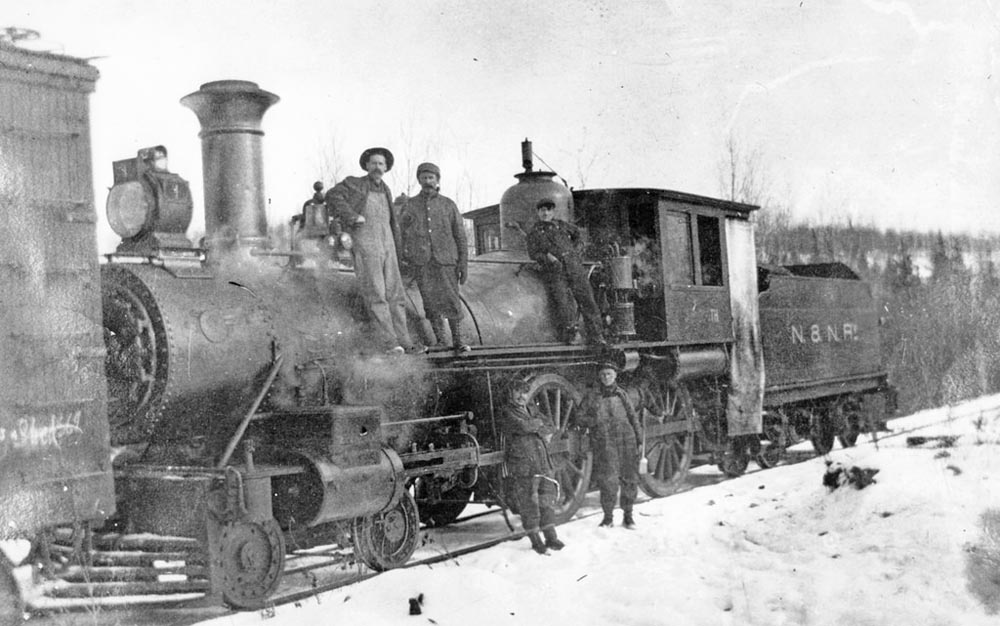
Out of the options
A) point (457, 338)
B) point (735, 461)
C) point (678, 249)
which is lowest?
point (735, 461)

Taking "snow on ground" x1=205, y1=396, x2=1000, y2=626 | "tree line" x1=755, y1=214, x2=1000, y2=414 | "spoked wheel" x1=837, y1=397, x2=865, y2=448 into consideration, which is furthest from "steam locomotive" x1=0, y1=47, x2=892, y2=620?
"tree line" x1=755, y1=214, x2=1000, y2=414

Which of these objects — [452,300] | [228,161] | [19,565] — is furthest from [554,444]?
[19,565]

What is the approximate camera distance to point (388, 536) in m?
7.05

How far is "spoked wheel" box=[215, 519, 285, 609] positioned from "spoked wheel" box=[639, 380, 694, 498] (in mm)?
4874

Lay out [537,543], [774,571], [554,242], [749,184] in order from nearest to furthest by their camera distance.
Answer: [774,571]
[537,543]
[554,242]
[749,184]

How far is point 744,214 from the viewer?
12000 millimetres

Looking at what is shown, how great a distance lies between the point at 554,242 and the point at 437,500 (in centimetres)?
265

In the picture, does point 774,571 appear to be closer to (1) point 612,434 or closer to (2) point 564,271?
(1) point 612,434

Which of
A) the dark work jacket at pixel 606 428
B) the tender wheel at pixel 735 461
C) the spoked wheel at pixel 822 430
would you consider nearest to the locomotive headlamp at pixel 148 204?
the dark work jacket at pixel 606 428

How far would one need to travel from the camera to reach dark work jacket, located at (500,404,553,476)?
7848 mm

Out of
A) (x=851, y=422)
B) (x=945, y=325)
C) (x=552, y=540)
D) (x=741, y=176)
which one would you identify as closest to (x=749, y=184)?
(x=741, y=176)

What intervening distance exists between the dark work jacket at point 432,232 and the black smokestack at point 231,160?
3.94 feet

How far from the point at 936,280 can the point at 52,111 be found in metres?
24.4

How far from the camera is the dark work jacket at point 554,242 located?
30.4 ft
